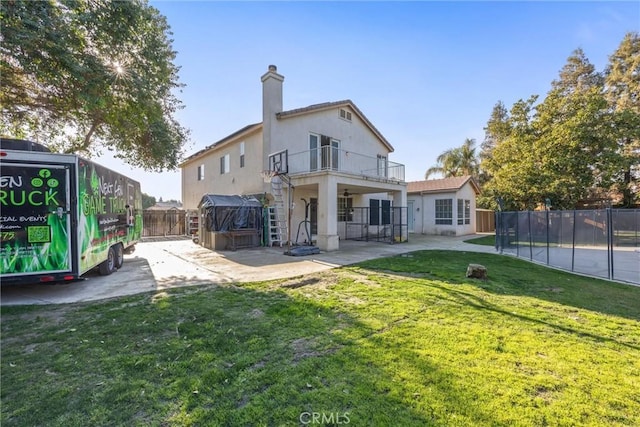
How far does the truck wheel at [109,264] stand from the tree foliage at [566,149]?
2045 cm

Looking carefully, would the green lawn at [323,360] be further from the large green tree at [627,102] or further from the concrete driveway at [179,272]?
the large green tree at [627,102]

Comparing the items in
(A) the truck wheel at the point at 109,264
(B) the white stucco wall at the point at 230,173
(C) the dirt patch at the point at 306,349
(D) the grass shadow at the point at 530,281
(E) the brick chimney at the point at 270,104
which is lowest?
(D) the grass shadow at the point at 530,281

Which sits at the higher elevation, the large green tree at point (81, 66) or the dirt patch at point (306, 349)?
the large green tree at point (81, 66)

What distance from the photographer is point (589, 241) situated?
7953 mm

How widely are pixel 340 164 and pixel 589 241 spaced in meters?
10.7

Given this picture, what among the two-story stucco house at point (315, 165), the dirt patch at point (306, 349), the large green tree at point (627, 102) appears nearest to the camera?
the dirt patch at point (306, 349)

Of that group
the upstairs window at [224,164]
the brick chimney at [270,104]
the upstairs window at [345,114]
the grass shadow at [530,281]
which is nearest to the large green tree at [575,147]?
the grass shadow at [530,281]

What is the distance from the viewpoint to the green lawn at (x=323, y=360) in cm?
228

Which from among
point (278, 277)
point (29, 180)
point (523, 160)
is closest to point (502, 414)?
point (278, 277)

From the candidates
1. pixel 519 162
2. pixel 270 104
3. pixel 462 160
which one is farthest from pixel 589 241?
pixel 462 160

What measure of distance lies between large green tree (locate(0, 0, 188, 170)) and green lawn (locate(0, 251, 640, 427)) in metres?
5.40

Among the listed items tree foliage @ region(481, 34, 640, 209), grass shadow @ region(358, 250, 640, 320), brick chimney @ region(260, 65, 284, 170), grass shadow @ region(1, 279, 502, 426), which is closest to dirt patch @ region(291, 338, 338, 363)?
grass shadow @ region(1, 279, 502, 426)

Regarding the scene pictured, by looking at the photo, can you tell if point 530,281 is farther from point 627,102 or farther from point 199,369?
point 627,102

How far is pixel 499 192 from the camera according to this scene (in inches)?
743
